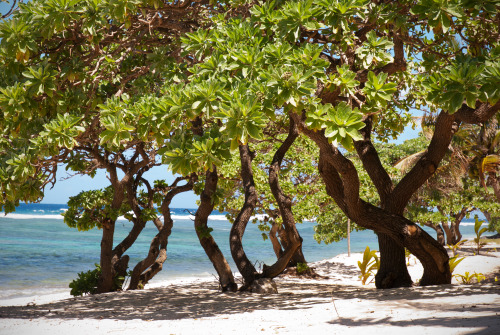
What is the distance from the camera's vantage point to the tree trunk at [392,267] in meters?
7.85

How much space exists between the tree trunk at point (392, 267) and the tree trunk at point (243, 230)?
2.37 meters

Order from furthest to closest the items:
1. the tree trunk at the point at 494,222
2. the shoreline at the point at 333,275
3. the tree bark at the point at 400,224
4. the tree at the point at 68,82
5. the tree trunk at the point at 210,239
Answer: the tree trunk at the point at 494,222, the shoreline at the point at 333,275, the tree trunk at the point at 210,239, the tree bark at the point at 400,224, the tree at the point at 68,82

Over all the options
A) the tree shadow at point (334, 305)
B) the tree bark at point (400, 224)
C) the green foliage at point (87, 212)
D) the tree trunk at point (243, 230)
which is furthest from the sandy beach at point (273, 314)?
the green foliage at point (87, 212)

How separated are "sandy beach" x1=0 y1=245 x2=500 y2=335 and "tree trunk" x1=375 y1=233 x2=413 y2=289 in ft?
4.32

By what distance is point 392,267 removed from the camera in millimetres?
7934

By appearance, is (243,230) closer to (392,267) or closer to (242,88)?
(392,267)

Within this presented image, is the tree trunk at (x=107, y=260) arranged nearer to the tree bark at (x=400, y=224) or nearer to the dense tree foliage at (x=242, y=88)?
the dense tree foliage at (x=242, y=88)

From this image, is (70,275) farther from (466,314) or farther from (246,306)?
(466,314)

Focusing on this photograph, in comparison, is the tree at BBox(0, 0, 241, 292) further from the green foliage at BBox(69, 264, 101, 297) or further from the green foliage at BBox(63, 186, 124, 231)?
the green foliage at BBox(69, 264, 101, 297)

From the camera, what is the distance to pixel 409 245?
7336 millimetres

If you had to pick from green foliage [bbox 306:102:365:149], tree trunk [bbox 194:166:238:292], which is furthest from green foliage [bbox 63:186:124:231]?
green foliage [bbox 306:102:365:149]

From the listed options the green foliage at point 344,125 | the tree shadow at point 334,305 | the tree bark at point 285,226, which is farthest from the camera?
the tree bark at point 285,226

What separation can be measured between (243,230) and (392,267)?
2832 millimetres

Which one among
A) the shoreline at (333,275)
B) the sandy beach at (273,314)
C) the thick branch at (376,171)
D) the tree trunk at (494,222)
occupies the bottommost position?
the shoreline at (333,275)
